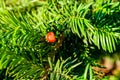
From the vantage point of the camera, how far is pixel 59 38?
85 cm

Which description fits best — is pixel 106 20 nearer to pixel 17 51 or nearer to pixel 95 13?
pixel 95 13

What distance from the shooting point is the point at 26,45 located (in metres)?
0.80

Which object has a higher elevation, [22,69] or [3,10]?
[3,10]

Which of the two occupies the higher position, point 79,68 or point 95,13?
point 95,13

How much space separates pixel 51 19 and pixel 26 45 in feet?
0.34

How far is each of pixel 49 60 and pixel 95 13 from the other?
0.59ft

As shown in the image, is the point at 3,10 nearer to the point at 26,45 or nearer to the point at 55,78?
the point at 26,45

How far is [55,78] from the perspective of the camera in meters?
0.78

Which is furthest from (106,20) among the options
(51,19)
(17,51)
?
(17,51)

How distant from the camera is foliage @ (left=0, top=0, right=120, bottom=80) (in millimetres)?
778

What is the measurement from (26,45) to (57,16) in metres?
0.11

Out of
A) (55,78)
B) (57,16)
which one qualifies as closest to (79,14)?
(57,16)

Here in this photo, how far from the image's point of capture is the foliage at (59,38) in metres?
0.78

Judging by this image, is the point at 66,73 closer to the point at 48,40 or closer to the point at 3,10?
the point at 48,40
